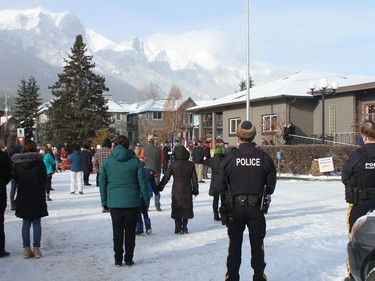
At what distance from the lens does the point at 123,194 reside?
22.5ft

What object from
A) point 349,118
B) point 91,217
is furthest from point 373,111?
point 91,217

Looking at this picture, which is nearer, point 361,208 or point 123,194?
point 361,208

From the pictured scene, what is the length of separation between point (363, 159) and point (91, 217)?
772 centimetres

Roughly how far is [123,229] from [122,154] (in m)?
1.10

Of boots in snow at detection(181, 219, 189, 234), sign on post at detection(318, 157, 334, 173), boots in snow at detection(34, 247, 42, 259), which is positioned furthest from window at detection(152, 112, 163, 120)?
boots in snow at detection(34, 247, 42, 259)

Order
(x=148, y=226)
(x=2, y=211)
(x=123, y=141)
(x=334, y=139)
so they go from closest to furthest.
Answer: (x=123, y=141)
(x=2, y=211)
(x=148, y=226)
(x=334, y=139)

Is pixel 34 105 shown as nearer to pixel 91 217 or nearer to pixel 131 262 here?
pixel 91 217

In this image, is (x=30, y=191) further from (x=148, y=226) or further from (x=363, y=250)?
(x=363, y=250)

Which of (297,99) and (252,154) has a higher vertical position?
(297,99)

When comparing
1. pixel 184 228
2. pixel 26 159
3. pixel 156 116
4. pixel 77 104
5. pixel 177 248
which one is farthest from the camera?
pixel 156 116

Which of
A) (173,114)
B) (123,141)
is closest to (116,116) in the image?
(173,114)

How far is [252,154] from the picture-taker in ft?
17.5

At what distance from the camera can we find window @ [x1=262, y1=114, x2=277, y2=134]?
3150 centimetres

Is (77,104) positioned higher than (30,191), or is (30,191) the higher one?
(77,104)
